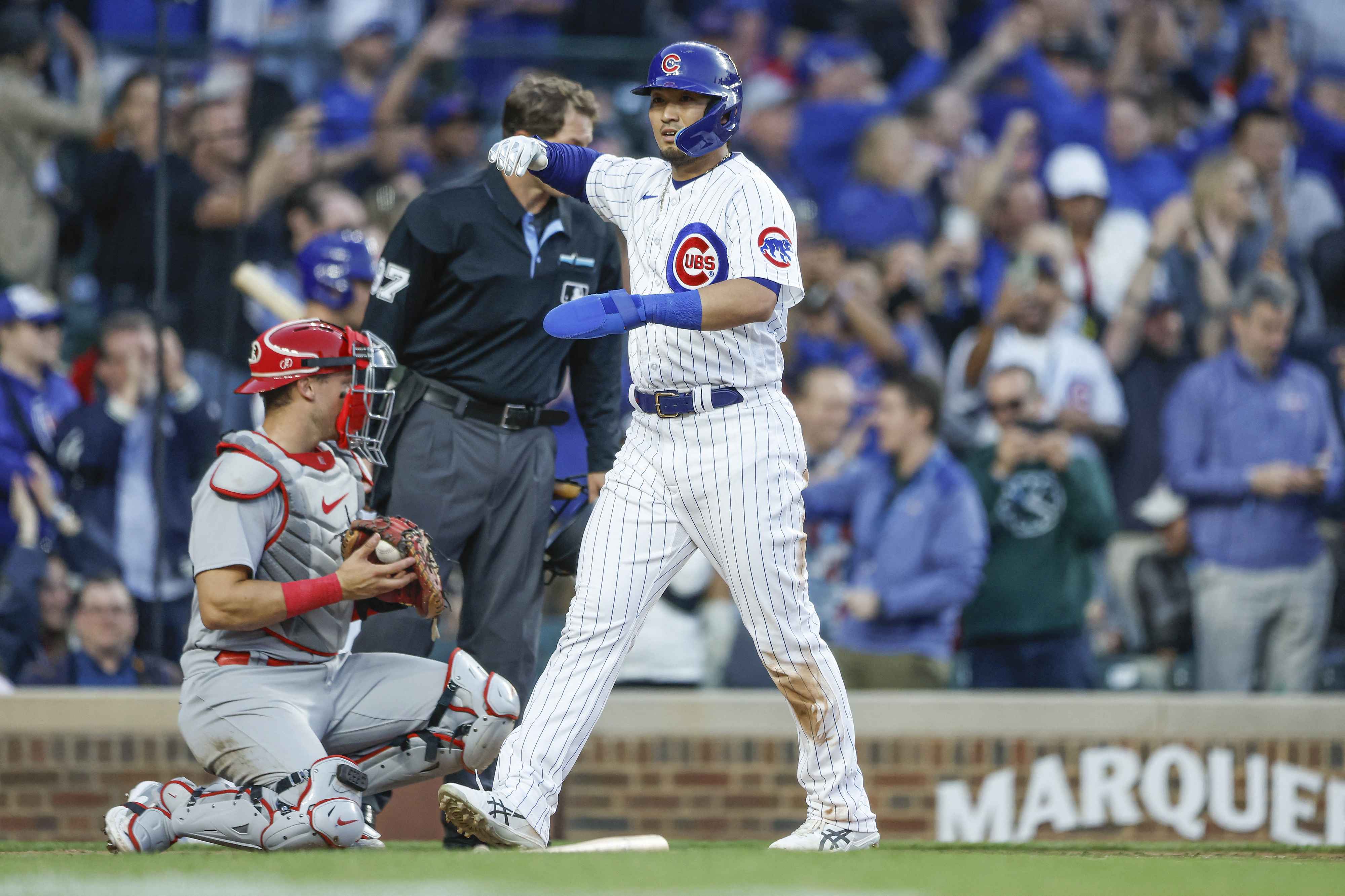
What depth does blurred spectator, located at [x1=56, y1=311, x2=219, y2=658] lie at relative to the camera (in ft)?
22.0

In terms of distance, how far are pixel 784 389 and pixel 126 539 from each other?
304 centimetres

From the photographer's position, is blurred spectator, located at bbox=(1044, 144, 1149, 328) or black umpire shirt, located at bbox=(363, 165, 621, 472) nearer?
black umpire shirt, located at bbox=(363, 165, 621, 472)

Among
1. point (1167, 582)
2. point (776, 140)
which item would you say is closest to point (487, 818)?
point (1167, 582)

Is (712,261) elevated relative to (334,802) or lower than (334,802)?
elevated

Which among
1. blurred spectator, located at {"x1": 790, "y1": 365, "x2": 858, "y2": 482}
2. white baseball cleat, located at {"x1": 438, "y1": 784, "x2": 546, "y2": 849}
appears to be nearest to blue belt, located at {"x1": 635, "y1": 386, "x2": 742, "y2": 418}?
white baseball cleat, located at {"x1": 438, "y1": 784, "x2": 546, "y2": 849}

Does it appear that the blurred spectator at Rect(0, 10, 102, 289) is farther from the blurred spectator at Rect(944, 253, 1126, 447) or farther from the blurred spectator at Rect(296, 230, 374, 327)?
the blurred spectator at Rect(944, 253, 1126, 447)

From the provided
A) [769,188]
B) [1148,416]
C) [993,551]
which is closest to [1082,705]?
[993,551]

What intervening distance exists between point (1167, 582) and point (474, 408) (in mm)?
3835

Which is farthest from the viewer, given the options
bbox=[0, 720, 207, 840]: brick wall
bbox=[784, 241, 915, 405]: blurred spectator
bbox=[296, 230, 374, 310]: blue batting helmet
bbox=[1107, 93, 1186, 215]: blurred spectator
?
bbox=[1107, 93, 1186, 215]: blurred spectator

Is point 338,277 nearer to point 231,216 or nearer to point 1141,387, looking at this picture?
point 231,216

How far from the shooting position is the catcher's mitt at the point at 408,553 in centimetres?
393

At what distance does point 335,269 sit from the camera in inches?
231

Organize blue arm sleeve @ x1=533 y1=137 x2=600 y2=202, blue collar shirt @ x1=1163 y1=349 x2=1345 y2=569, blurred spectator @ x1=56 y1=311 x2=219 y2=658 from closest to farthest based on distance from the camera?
blue arm sleeve @ x1=533 y1=137 x2=600 y2=202 < blurred spectator @ x1=56 y1=311 x2=219 y2=658 < blue collar shirt @ x1=1163 y1=349 x2=1345 y2=569

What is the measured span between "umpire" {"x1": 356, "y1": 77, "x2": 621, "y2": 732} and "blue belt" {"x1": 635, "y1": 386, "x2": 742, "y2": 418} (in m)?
0.84
